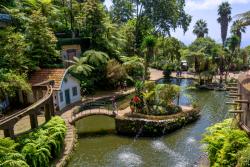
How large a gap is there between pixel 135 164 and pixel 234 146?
7883mm

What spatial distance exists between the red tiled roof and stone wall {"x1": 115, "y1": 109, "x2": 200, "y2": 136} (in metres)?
7.24

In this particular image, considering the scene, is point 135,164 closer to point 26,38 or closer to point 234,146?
point 234,146

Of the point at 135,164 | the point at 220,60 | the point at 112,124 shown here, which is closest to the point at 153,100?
the point at 112,124

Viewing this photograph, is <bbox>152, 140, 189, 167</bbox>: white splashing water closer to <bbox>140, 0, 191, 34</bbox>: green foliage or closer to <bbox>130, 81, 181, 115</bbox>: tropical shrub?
<bbox>130, 81, 181, 115</bbox>: tropical shrub

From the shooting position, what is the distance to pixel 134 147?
23.1m

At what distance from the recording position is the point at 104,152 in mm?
22406

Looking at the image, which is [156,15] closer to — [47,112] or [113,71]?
[113,71]

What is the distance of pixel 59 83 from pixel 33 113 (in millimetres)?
9043

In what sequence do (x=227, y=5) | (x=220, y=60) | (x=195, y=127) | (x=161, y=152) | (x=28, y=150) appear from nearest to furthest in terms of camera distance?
(x=28, y=150), (x=161, y=152), (x=195, y=127), (x=220, y=60), (x=227, y=5)

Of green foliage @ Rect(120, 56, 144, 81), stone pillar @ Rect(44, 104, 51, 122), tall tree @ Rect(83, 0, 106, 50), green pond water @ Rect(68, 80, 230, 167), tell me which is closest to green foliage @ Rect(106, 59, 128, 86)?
green foliage @ Rect(120, 56, 144, 81)

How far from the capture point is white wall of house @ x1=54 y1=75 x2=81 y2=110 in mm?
29227

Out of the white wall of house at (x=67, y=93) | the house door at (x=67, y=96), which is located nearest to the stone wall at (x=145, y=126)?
the white wall of house at (x=67, y=93)

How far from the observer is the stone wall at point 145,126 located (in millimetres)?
25297

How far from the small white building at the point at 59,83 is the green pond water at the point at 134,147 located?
9.90 feet
